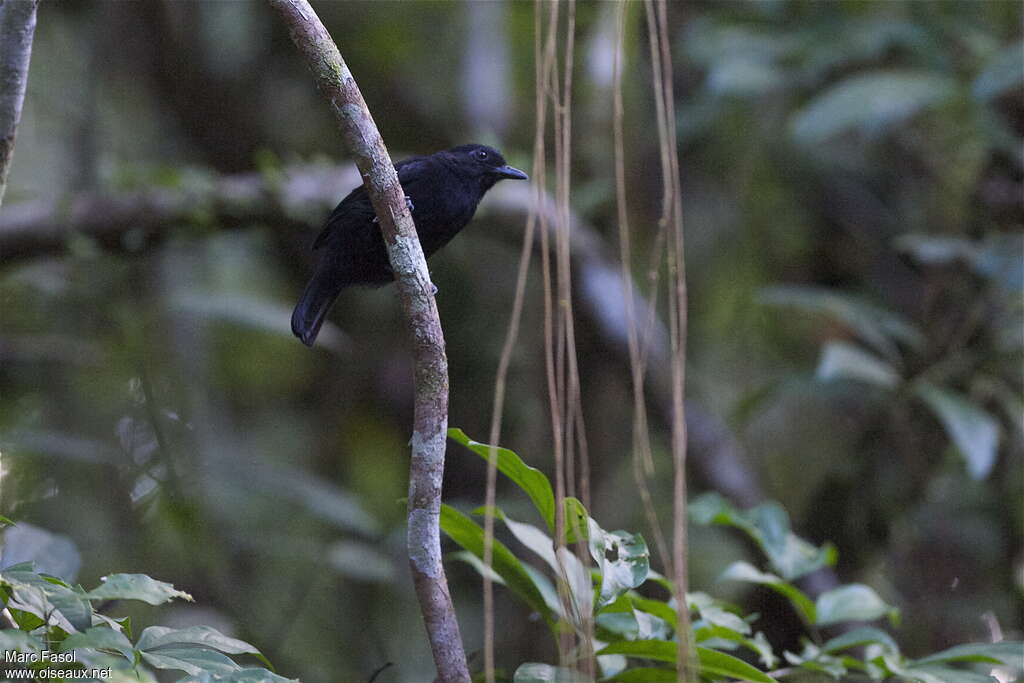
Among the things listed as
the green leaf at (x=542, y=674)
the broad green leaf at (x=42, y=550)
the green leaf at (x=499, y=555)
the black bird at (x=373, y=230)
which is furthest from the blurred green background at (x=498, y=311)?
the green leaf at (x=542, y=674)

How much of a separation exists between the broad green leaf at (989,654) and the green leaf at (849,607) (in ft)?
0.85

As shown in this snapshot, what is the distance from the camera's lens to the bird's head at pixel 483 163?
3072 mm

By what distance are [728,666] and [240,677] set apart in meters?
0.89

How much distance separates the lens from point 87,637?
1428mm

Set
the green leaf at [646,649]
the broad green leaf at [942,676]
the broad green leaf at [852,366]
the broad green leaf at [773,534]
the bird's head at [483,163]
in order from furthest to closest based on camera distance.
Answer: the broad green leaf at [852,366]
the bird's head at [483,163]
the broad green leaf at [773,534]
the broad green leaf at [942,676]
the green leaf at [646,649]

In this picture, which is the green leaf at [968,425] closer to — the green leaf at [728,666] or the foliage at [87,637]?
the green leaf at [728,666]

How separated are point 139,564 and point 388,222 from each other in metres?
3.22

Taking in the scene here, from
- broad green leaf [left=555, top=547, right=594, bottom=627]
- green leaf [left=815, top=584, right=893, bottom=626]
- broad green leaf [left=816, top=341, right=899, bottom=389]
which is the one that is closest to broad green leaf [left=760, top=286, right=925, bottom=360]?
broad green leaf [left=816, top=341, right=899, bottom=389]

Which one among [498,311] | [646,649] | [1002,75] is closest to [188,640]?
[646,649]

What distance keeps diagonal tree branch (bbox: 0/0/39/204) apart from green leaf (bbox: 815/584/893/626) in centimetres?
210

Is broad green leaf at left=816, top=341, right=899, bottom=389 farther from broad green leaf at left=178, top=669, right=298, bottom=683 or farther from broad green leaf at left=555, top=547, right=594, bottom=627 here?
broad green leaf at left=178, top=669, right=298, bottom=683

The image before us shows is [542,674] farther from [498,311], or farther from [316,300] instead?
[498,311]

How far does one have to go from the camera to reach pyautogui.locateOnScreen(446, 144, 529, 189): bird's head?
307 cm

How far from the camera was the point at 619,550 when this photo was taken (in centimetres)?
192
